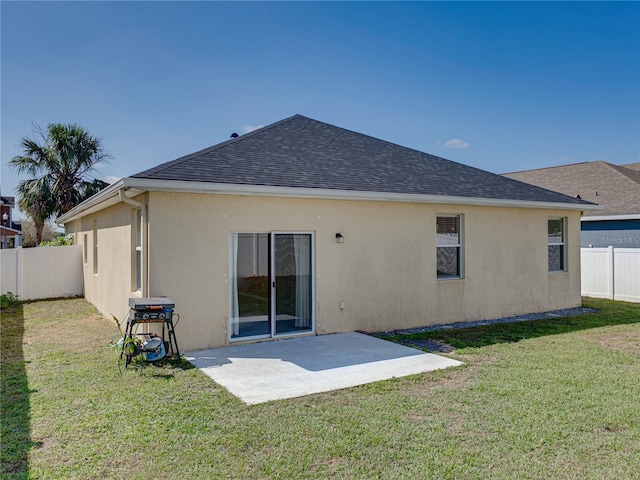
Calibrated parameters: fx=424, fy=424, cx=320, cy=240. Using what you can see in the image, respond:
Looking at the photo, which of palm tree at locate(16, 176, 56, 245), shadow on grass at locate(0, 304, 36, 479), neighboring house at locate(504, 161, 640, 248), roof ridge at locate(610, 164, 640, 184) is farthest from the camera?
palm tree at locate(16, 176, 56, 245)

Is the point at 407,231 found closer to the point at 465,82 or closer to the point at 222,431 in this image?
the point at 222,431

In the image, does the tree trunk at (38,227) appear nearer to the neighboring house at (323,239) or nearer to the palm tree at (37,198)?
the palm tree at (37,198)

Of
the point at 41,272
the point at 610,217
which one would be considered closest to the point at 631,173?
the point at 610,217

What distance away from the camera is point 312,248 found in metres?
8.56

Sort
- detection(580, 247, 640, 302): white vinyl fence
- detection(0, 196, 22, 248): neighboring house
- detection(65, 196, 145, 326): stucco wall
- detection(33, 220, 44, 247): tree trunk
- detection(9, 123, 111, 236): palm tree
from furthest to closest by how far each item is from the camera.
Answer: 1. detection(0, 196, 22, 248): neighboring house
2. detection(33, 220, 44, 247): tree trunk
3. detection(9, 123, 111, 236): palm tree
4. detection(580, 247, 640, 302): white vinyl fence
5. detection(65, 196, 145, 326): stucco wall

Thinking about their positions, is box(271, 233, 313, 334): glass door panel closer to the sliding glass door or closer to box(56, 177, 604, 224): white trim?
the sliding glass door

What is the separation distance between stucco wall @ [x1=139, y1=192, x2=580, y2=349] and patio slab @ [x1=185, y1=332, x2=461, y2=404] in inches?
27.1

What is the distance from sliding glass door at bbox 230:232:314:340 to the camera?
7926 millimetres

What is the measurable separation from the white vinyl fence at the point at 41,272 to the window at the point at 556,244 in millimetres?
15923

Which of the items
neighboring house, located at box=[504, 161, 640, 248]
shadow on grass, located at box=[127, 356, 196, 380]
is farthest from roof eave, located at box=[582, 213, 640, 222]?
shadow on grass, located at box=[127, 356, 196, 380]

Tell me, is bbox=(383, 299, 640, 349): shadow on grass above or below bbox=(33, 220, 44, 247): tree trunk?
below

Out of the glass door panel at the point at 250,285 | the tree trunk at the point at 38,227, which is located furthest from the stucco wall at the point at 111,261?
the tree trunk at the point at 38,227

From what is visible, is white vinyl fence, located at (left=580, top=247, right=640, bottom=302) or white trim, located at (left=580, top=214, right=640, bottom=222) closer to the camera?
white vinyl fence, located at (left=580, top=247, right=640, bottom=302)

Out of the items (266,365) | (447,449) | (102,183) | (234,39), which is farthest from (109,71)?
(447,449)
